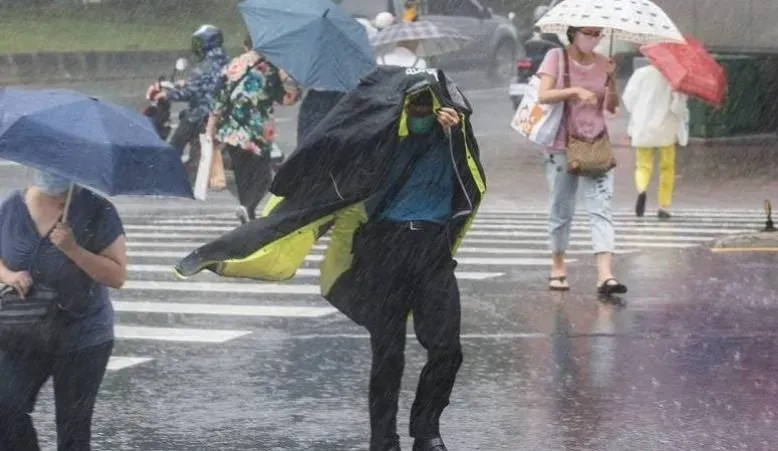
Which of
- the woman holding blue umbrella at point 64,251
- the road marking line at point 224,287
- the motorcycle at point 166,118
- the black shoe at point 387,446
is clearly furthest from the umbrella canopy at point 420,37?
the woman holding blue umbrella at point 64,251

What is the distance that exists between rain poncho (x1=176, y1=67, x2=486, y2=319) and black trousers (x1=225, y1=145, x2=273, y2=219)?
8.09m

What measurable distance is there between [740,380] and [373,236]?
2.59 m

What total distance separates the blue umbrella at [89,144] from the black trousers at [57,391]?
2.02ft

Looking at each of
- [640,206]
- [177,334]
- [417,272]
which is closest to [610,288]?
[177,334]

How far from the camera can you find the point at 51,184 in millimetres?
5480

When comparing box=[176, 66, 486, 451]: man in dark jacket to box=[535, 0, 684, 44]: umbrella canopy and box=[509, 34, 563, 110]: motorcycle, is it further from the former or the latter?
box=[509, 34, 563, 110]: motorcycle

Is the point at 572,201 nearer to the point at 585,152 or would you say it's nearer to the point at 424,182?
the point at 585,152

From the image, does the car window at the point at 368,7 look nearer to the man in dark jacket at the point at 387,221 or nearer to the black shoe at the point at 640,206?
the black shoe at the point at 640,206

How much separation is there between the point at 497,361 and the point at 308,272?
3.98 m

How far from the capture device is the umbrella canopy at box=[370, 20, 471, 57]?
1423cm

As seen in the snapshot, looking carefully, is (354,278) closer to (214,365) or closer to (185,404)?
(185,404)

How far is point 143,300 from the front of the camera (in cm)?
1155

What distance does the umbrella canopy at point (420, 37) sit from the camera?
14.2m

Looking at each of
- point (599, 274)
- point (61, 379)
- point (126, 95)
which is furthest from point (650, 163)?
point (126, 95)
